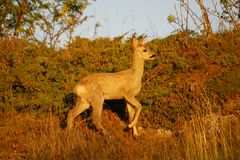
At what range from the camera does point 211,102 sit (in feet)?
48.5

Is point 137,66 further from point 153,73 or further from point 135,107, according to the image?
point 135,107

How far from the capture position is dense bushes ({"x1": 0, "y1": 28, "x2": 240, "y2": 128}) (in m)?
15.0

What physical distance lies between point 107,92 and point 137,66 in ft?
4.22

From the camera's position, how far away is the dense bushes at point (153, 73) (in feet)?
49.1

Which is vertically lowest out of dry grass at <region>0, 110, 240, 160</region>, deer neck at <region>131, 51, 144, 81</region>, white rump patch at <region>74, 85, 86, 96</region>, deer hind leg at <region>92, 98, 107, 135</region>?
dry grass at <region>0, 110, 240, 160</region>

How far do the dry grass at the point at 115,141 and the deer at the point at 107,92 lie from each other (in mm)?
443

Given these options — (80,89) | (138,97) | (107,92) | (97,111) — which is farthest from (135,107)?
(80,89)

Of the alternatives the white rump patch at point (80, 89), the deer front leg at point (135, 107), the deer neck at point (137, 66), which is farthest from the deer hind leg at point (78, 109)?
the deer neck at point (137, 66)

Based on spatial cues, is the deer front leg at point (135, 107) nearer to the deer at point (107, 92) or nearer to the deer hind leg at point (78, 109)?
the deer at point (107, 92)

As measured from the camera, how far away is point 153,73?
16.3 m

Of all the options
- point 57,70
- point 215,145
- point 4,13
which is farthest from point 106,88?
point 4,13

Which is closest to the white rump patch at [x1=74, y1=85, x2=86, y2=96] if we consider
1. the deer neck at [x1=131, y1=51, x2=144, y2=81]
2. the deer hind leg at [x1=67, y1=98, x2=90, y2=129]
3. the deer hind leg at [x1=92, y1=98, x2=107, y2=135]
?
the deer hind leg at [x1=67, y1=98, x2=90, y2=129]

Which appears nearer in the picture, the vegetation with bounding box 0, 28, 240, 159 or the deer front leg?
the vegetation with bounding box 0, 28, 240, 159

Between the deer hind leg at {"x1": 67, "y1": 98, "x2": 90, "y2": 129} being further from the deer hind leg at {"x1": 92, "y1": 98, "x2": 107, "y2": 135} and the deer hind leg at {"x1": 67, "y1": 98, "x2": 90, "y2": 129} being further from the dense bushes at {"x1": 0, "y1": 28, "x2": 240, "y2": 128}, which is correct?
the dense bushes at {"x1": 0, "y1": 28, "x2": 240, "y2": 128}
